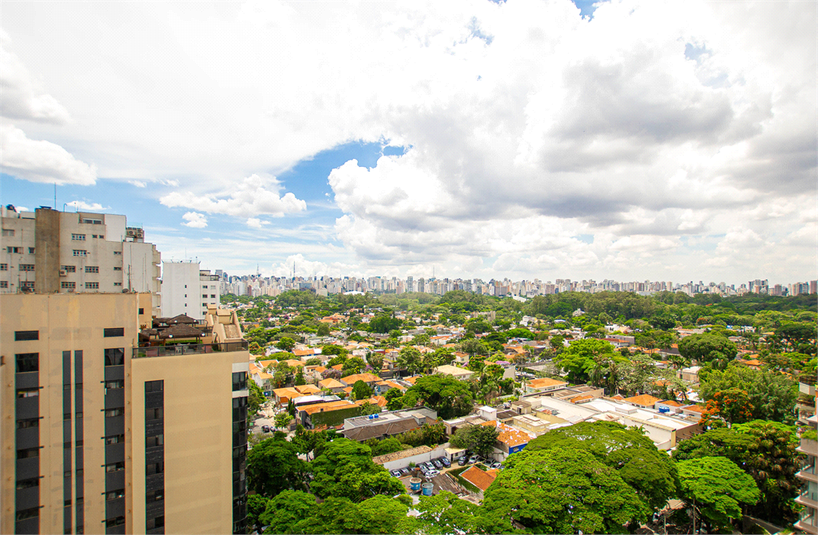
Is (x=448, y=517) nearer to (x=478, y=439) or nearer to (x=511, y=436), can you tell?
(x=478, y=439)

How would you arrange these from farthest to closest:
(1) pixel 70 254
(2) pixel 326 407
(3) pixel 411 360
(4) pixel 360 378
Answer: (3) pixel 411 360, (4) pixel 360 378, (2) pixel 326 407, (1) pixel 70 254

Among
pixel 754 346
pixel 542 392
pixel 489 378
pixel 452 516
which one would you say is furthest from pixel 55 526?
pixel 754 346

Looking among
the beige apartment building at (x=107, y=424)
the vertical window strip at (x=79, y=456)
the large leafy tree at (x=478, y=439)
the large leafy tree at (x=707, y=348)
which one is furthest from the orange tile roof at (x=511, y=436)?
the large leafy tree at (x=707, y=348)

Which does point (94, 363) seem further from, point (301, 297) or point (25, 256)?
point (301, 297)

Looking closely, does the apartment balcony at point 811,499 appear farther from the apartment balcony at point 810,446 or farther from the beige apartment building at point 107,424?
the beige apartment building at point 107,424

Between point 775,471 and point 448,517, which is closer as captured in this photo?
point 448,517

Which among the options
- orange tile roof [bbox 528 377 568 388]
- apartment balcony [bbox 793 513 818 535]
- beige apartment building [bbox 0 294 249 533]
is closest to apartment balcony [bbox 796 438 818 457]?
apartment balcony [bbox 793 513 818 535]

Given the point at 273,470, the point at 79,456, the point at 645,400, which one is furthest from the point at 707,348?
the point at 79,456
